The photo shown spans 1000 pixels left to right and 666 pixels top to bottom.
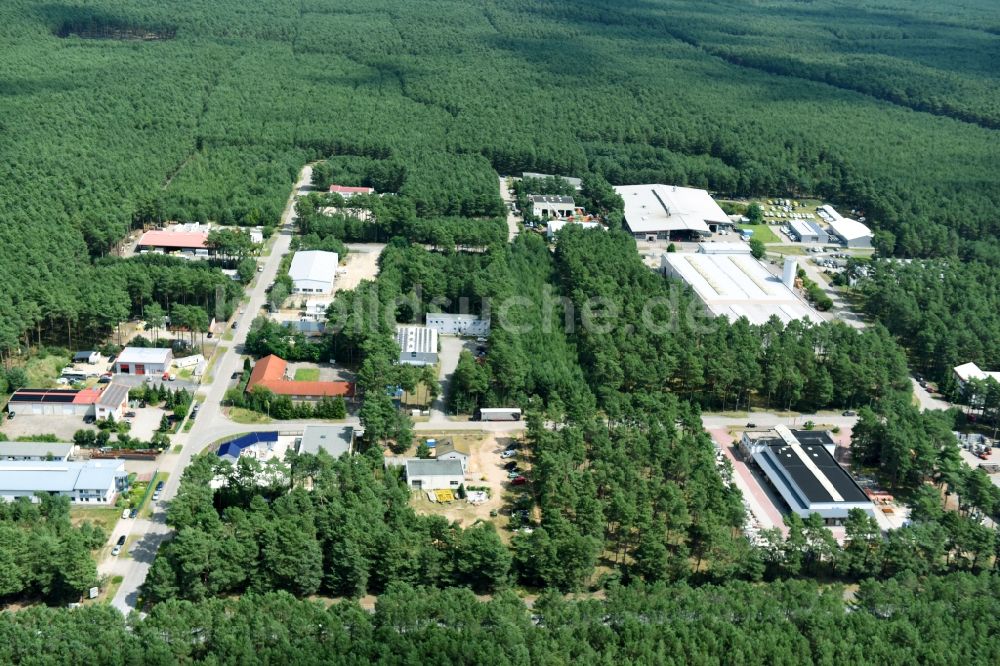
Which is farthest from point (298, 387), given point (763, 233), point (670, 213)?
point (763, 233)

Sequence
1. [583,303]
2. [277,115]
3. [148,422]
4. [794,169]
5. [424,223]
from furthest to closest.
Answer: [277,115]
[794,169]
[424,223]
[583,303]
[148,422]

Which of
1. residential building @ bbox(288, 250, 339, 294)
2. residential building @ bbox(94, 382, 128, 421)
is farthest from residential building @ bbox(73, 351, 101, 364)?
residential building @ bbox(288, 250, 339, 294)

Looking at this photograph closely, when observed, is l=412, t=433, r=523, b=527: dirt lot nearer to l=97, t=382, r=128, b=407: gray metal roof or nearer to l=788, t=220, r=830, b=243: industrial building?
l=97, t=382, r=128, b=407: gray metal roof

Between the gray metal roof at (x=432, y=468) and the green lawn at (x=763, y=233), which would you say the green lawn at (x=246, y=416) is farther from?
the green lawn at (x=763, y=233)

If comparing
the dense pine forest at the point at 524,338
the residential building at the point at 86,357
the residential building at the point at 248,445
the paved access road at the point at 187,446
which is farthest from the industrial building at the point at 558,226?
the residential building at the point at 248,445

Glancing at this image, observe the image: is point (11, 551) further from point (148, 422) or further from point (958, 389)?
point (958, 389)

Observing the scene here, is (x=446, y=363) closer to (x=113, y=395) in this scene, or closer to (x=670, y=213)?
(x=113, y=395)

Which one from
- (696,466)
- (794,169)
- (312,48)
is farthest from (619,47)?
(696,466)
